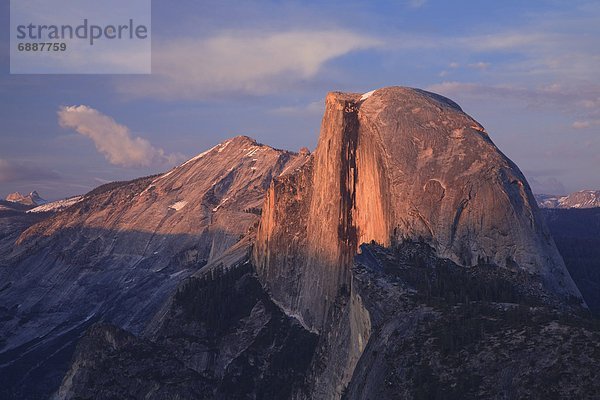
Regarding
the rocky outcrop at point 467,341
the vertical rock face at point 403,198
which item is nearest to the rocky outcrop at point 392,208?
the vertical rock face at point 403,198

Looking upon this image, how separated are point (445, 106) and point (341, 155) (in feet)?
57.5

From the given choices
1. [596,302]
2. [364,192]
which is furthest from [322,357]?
[596,302]

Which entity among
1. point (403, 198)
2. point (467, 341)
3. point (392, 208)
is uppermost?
point (403, 198)

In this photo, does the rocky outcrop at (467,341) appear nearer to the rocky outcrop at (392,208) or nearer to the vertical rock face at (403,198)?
the rocky outcrop at (392,208)

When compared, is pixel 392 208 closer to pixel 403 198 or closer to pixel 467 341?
pixel 403 198

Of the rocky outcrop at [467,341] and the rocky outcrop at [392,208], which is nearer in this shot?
the rocky outcrop at [467,341]

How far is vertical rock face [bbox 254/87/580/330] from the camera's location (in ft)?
370

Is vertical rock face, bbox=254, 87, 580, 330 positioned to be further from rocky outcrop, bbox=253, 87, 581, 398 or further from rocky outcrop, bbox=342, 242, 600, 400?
rocky outcrop, bbox=342, 242, 600, 400

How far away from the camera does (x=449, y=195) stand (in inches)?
4604

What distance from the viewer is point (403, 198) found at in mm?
119062

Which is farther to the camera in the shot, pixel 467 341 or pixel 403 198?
pixel 403 198

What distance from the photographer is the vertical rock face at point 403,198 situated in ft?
370

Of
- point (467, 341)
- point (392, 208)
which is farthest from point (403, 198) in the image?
point (467, 341)

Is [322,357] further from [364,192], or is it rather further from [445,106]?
[445,106]
